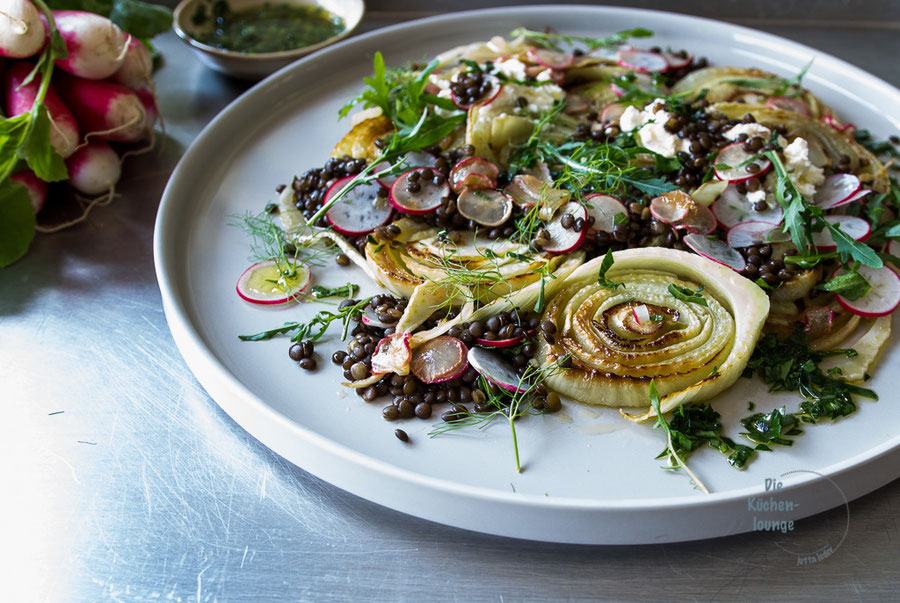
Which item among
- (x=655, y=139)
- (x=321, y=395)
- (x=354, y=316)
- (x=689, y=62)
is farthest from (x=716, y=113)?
(x=321, y=395)

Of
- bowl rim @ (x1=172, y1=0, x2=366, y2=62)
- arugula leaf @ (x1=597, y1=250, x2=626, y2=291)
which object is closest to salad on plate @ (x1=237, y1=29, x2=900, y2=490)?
arugula leaf @ (x1=597, y1=250, x2=626, y2=291)

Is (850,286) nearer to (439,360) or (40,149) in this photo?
(439,360)

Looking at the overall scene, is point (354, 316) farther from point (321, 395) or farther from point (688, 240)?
point (688, 240)

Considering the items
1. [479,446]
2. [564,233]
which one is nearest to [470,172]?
[564,233]

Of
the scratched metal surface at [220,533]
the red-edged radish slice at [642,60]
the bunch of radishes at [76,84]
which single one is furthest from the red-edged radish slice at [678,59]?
the bunch of radishes at [76,84]

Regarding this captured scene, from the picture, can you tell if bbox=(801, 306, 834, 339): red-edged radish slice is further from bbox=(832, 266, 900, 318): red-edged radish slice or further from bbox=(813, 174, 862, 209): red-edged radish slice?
bbox=(813, 174, 862, 209): red-edged radish slice

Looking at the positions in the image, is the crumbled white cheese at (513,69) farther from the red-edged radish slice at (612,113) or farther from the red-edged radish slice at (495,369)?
the red-edged radish slice at (495,369)
